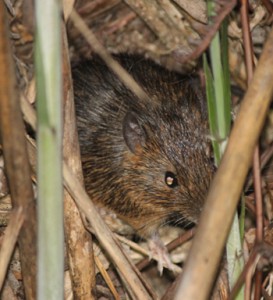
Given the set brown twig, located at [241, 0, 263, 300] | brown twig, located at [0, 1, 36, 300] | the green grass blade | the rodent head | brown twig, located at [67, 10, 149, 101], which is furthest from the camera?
brown twig, located at [67, 10, 149, 101]

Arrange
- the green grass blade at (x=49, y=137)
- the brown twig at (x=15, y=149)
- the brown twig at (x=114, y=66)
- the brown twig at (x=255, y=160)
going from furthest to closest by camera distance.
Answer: the brown twig at (x=114, y=66)
the brown twig at (x=255, y=160)
the brown twig at (x=15, y=149)
the green grass blade at (x=49, y=137)

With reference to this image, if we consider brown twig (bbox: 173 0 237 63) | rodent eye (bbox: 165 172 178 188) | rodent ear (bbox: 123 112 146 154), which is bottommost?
rodent eye (bbox: 165 172 178 188)

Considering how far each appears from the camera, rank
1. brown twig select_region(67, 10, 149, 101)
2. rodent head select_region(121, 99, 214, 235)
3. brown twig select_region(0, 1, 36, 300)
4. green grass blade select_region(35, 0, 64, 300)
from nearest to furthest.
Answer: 1. green grass blade select_region(35, 0, 64, 300)
2. brown twig select_region(0, 1, 36, 300)
3. rodent head select_region(121, 99, 214, 235)
4. brown twig select_region(67, 10, 149, 101)

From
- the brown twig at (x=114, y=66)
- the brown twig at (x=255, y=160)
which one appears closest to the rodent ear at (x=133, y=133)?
the brown twig at (x=114, y=66)

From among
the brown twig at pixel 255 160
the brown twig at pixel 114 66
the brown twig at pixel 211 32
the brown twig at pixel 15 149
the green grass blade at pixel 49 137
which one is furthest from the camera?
the brown twig at pixel 114 66

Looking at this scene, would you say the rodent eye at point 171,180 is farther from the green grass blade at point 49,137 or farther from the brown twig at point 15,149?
the green grass blade at point 49,137

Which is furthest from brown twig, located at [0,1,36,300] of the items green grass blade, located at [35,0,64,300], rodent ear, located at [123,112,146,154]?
rodent ear, located at [123,112,146,154]

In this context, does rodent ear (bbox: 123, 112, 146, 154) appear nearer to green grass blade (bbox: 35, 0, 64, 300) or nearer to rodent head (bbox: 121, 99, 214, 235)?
rodent head (bbox: 121, 99, 214, 235)

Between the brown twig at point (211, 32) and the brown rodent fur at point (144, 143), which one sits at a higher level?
the brown twig at point (211, 32)

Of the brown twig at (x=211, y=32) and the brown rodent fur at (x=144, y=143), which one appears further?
the brown rodent fur at (x=144, y=143)
